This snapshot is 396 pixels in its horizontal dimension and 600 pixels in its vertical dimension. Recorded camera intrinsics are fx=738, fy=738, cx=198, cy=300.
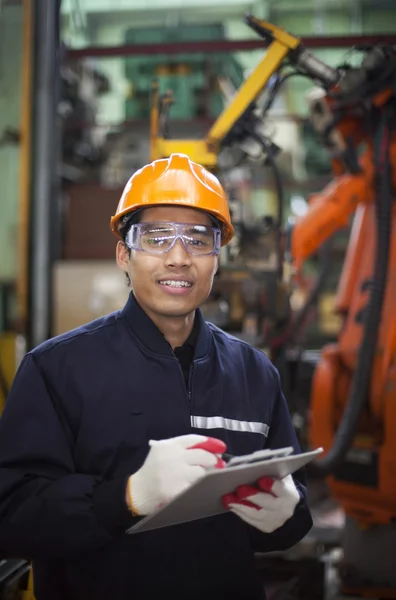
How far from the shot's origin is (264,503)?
1.72 metres

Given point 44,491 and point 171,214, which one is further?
point 171,214

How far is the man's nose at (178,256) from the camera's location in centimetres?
183

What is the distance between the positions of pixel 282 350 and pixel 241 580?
7.62ft

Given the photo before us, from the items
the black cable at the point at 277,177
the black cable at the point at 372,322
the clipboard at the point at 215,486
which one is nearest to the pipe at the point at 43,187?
the black cable at the point at 277,177

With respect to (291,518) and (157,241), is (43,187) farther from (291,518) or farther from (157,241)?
(291,518)

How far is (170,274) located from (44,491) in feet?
1.96

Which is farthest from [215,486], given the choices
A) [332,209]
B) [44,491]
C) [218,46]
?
[218,46]

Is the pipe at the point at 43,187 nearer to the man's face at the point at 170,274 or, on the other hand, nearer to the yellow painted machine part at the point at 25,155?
the yellow painted machine part at the point at 25,155

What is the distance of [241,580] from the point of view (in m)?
1.85

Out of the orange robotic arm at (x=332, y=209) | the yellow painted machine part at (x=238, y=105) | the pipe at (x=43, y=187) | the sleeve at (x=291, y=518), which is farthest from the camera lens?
the pipe at (x=43, y=187)

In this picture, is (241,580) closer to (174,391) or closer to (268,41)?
(174,391)

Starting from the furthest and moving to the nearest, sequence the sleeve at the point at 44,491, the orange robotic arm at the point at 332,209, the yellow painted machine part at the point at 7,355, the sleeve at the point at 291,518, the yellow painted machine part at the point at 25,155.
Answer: the yellow painted machine part at the point at 7,355, the yellow painted machine part at the point at 25,155, the orange robotic arm at the point at 332,209, the sleeve at the point at 291,518, the sleeve at the point at 44,491

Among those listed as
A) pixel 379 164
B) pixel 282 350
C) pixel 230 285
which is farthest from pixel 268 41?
pixel 282 350

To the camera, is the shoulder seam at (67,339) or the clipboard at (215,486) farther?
the shoulder seam at (67,339)
